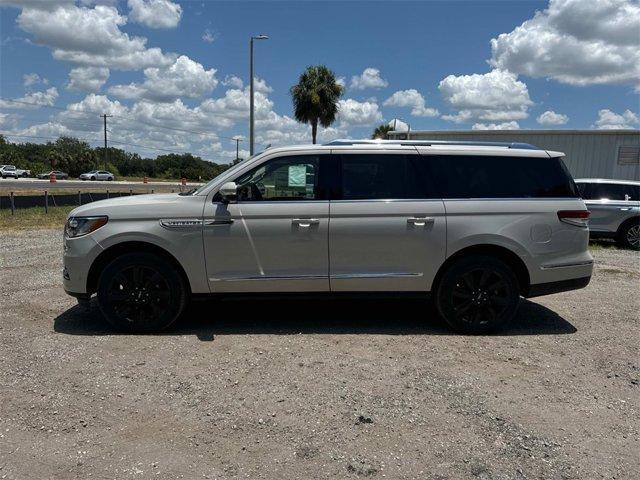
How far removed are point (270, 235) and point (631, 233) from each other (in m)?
10.7

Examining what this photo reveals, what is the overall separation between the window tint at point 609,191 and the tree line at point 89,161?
6615 cm

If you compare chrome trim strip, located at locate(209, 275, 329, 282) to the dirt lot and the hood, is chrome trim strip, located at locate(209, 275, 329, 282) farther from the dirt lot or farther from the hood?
the hood

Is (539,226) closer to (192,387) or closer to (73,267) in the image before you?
(192,387)

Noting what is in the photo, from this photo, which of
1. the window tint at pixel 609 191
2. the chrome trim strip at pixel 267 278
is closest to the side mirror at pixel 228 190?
the chrome trim strip at pixel 267 278

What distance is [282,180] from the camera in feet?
16.7


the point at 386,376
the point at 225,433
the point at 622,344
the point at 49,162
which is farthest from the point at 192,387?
the point at 49,162

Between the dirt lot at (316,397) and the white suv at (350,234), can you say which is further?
the white suv at (350,234)

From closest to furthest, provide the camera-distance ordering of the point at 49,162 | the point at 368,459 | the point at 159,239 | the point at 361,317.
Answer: the point at 368,459
the point at 159,239
the point at 361,317
the point at 49,162

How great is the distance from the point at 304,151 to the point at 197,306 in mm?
2382

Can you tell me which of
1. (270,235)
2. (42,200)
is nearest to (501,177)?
(270,235)

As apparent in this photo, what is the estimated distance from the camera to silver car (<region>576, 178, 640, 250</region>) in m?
12.1

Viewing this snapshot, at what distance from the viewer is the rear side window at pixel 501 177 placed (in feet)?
16.8

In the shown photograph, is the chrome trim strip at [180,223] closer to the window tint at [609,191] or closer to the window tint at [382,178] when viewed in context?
the window tint at [382,178]

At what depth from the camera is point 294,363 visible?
4277mm
